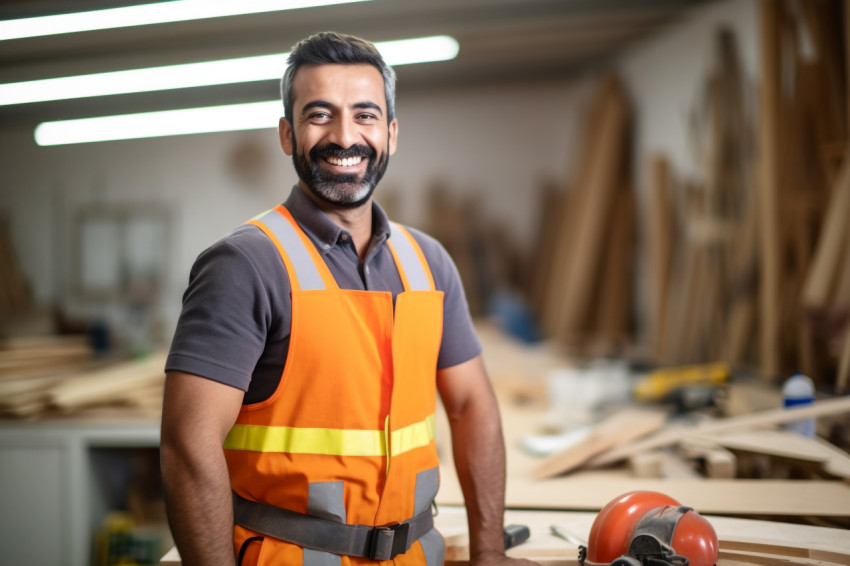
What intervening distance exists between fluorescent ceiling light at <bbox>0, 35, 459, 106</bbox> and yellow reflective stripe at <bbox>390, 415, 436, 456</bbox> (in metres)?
4.16

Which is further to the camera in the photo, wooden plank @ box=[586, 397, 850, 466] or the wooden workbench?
wooden plank @ box=[586, 397, 850, 466]

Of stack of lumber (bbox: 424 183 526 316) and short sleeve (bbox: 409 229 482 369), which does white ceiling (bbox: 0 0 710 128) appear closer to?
stack of lumber (bbox: 424 183 526 316)

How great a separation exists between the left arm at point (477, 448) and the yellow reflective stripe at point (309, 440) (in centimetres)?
40

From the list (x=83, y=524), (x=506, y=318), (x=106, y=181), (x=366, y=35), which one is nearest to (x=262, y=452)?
(x=83, y=524)

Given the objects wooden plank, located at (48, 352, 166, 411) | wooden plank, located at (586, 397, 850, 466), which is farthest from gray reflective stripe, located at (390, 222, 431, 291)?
wooden plank, located at (48, 352, 166, 411)

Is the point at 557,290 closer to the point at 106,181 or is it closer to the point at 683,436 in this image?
the point at 683,436

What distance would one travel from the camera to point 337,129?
1835 mm

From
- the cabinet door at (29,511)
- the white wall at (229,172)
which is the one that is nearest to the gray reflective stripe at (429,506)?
the cabinet door at (29,511)

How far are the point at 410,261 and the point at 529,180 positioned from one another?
301 inches

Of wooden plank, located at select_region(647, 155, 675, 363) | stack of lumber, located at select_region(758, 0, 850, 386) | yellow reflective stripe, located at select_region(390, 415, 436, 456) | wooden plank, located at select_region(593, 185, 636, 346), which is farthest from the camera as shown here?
wooden plank, located at select_region(593, 185, 636, 346)

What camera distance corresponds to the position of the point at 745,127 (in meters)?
4.82

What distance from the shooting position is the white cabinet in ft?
12.8

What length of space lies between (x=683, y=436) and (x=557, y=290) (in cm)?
518

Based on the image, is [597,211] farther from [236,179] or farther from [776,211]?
[236,179]
